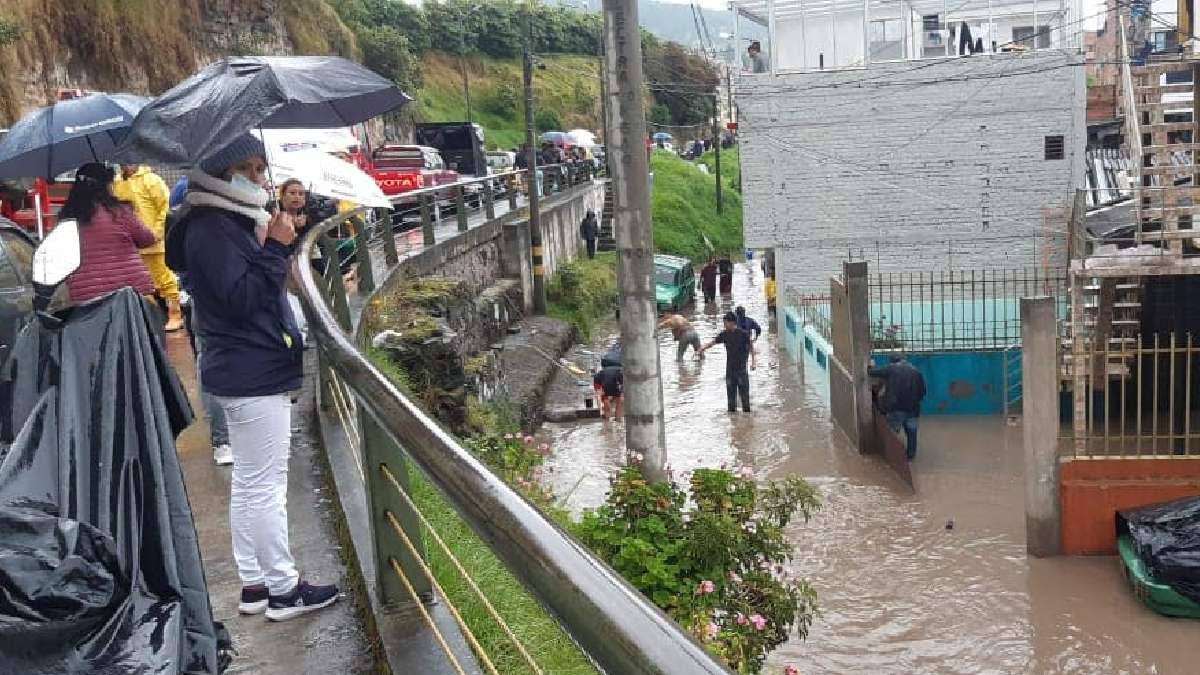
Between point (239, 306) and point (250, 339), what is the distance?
17 cm

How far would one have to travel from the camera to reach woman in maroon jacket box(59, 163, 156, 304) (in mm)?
5246

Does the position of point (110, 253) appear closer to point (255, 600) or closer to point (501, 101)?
point (255, 600)

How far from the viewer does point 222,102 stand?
13.2 ft

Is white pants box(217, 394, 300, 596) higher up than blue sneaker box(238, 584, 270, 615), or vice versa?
white pants box(217, 394, 300, 596)

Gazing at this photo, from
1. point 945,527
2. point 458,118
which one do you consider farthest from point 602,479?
point 458,118

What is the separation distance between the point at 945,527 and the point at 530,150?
12436 millimetres

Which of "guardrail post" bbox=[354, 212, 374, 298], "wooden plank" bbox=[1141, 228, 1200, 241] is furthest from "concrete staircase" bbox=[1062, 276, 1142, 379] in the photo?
"guardrail post" bbox=[354, 212, 374, 298]

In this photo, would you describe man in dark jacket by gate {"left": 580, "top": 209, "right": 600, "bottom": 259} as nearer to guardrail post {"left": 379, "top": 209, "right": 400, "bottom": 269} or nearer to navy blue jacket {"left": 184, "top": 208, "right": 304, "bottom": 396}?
guardrail post {"left": 379, "top": 209, "right": 400, "bottom": 269}

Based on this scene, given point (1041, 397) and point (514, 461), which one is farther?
point (1041, 397)

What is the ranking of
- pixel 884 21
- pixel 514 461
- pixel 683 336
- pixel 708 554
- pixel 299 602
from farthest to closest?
1. pixel 884 21
2. pixel 683 336
3. pixel 514 461
4. pixel 708 554
5. pixel 299 602

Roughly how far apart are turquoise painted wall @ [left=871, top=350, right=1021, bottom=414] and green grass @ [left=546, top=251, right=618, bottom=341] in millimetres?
8671

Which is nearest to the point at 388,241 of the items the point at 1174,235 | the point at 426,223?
the point at 426,223

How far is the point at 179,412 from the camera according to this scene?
11.1 ft

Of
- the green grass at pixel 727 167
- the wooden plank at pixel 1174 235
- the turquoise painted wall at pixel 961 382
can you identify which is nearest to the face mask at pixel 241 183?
the wooden plank at pixel 1174 235
